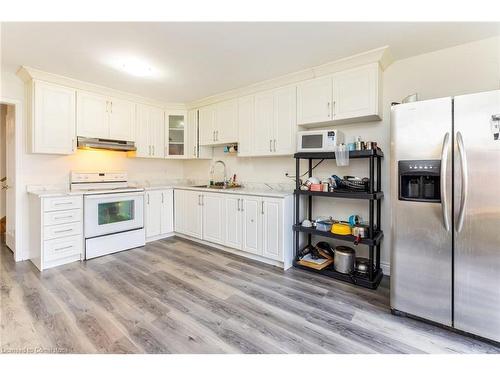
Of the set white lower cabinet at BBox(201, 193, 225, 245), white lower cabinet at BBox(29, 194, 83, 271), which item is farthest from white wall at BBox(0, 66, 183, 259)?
white lower cabinet at BBox(201, 193, 225, 245)

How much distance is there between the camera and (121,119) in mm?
3799

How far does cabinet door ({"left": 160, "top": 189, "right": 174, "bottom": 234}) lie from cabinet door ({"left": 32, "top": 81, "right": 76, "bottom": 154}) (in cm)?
147

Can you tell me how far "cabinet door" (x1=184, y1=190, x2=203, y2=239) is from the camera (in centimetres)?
382

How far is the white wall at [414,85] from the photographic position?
7.47 ft

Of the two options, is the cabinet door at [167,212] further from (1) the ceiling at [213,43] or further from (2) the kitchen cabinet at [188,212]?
(1) the ceiling at [213,43]

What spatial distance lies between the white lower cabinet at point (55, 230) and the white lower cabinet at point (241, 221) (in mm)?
1477

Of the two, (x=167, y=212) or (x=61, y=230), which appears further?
(x=167, y=212)

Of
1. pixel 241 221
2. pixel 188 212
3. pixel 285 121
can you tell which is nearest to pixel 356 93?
pixel 285 121

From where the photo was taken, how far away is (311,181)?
2875mm

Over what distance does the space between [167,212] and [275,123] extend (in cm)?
240

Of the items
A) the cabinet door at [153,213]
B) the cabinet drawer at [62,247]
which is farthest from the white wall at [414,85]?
the cabinet drawer at [62,247]

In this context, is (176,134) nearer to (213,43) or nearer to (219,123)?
(219,123)

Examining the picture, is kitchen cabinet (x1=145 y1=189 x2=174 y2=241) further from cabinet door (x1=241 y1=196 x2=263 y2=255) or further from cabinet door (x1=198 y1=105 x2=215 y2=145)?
cabinet door (x1=241 y1=196 x2=263 y2=255)
